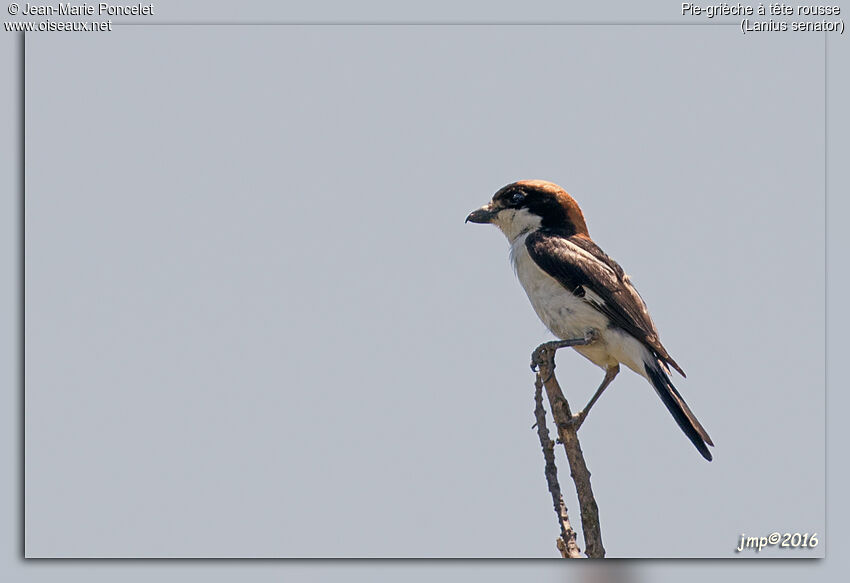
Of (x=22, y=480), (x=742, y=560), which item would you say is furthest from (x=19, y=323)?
(x=742, y=560)

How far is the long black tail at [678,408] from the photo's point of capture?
7.43 meters

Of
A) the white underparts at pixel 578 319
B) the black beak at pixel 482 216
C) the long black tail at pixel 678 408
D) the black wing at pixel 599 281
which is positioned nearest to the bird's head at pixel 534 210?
the black beak at pixel 482 216

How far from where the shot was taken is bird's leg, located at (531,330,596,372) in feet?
25.7

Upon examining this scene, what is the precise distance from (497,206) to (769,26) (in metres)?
2.60

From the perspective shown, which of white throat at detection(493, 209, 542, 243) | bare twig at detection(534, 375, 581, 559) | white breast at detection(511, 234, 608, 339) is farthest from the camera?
white throat at detection(493, 209, 542, 243)

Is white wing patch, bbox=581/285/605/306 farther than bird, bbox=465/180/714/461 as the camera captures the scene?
Yes

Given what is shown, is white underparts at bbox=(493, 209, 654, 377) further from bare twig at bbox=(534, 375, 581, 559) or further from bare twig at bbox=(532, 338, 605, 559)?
bare twig at bbox=(534, 375, 581, 559)

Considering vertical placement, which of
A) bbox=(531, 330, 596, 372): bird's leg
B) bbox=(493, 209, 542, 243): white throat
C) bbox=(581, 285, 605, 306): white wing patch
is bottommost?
bbox=(531, 330, 596, 372): bird's leg

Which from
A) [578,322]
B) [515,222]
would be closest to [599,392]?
[578,322]

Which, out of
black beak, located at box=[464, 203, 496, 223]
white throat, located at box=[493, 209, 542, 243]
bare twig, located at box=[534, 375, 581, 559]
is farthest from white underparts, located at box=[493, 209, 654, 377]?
bare twig, located at box=[534, 375, 581, 559]

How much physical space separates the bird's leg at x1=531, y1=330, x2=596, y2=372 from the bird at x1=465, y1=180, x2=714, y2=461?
0.04 ft

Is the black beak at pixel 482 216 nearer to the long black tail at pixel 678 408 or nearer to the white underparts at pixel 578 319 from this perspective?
the white underparts at pixel 578 319

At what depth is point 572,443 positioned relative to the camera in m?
7.32

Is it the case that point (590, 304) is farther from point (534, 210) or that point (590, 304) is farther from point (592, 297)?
point (534, 210)
